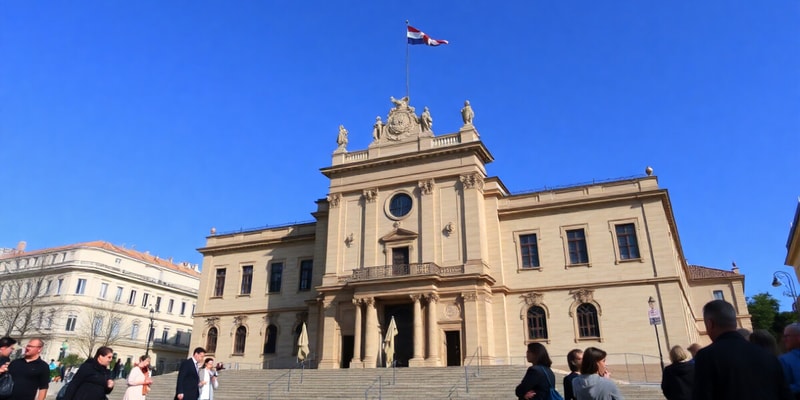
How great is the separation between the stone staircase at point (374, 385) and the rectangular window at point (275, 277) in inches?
316

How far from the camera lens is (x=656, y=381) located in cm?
2483

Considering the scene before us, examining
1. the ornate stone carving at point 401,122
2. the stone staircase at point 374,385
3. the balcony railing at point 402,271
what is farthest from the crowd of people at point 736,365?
the ornate stone carving at point 401,122

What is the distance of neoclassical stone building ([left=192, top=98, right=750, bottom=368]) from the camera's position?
27391mm

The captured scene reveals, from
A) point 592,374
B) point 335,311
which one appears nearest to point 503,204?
point 335,311

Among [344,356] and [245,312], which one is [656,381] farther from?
[245,312]

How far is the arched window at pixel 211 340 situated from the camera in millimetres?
36062

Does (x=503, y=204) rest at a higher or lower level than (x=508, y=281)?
higher

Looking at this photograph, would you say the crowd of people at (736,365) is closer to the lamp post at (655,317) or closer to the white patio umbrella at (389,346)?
the lamp post at (655,317)

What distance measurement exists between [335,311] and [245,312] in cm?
859

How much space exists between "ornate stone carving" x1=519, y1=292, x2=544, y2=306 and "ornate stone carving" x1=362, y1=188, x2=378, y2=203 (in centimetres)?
1093

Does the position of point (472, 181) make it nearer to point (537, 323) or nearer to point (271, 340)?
point (537, 323)

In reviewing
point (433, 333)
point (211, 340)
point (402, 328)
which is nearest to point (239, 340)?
point (211, 340)

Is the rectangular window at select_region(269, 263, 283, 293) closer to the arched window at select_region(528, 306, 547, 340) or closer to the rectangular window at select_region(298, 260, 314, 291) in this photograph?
the rectangular window at select_region(298, 260, 314, 291)

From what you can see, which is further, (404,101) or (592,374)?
(404,101)
